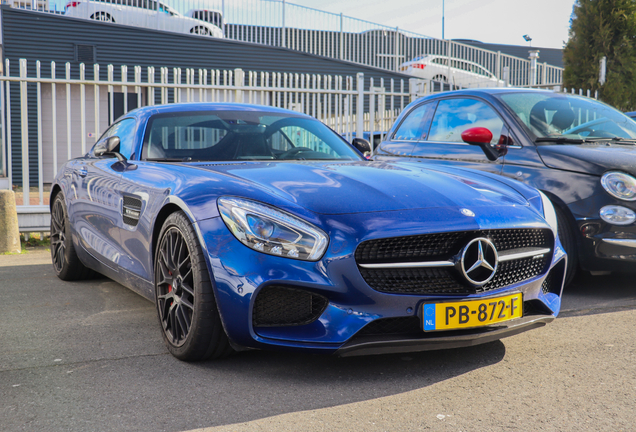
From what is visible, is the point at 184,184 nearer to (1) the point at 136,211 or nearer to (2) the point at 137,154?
(1) the point at 136,211

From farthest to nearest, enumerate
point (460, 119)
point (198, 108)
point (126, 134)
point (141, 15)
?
point (141, 15) → point (460, 119) → point (126, 134) → point (198, 108)

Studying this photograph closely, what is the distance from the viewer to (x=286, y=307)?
8.98 ft

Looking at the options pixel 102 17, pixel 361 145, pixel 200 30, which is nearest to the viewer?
pixel 361 145

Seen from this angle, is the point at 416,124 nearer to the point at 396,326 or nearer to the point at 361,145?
the point at 361,145

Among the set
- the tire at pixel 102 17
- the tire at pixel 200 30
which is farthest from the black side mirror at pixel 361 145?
the tire at pixel 200 30

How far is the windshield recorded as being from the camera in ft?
16.5

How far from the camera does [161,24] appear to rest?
1842 centimetres

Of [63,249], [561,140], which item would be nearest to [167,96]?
[63,249]

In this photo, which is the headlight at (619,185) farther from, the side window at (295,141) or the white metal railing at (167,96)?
the white metal railing at (167,96)

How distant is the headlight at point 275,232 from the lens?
2.69 m

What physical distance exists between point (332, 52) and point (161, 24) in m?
5.94

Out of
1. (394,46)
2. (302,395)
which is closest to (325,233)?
(302,395)

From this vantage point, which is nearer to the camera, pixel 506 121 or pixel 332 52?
pixel 506 121

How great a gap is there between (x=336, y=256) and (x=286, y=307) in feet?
1.02
